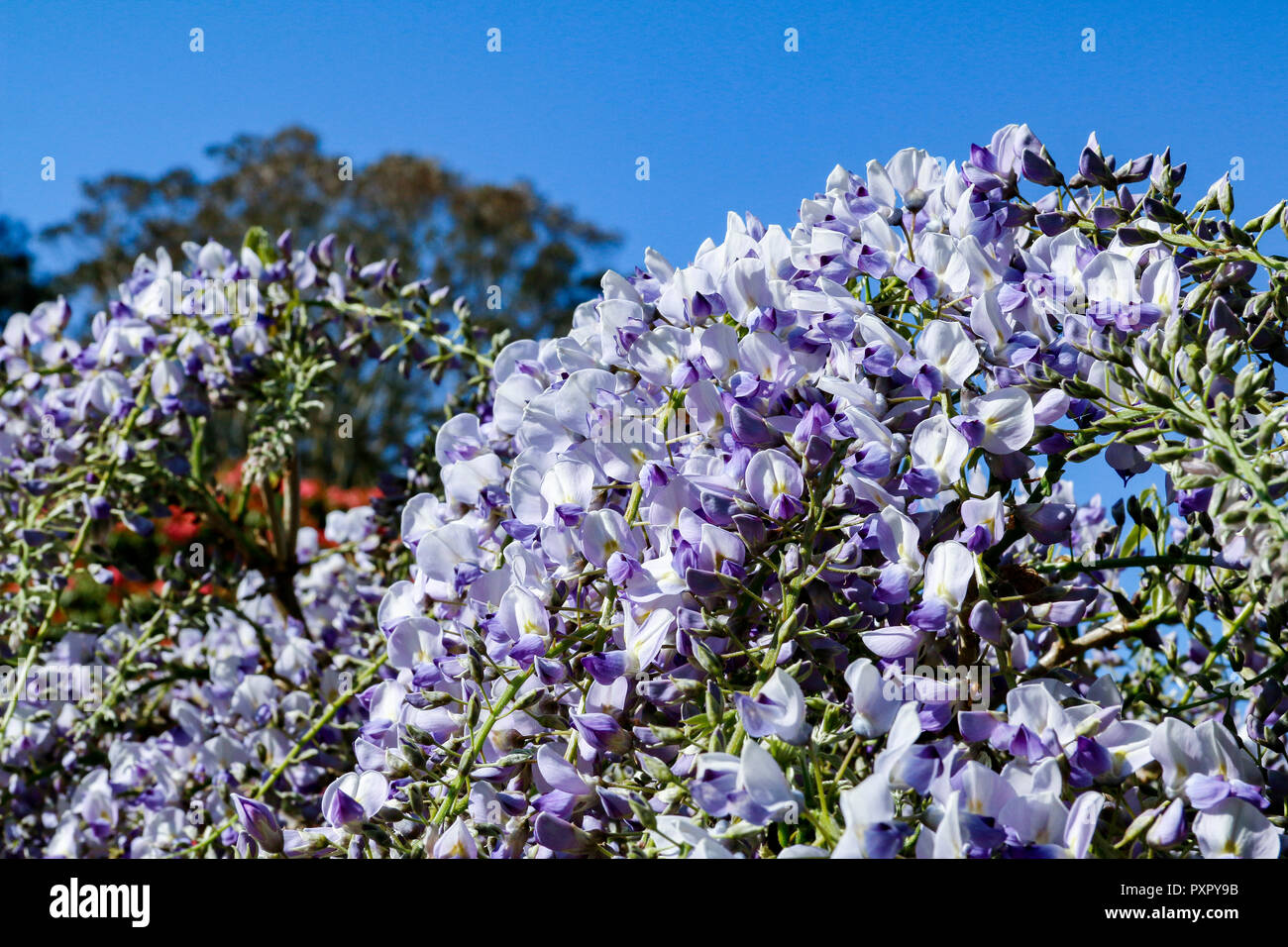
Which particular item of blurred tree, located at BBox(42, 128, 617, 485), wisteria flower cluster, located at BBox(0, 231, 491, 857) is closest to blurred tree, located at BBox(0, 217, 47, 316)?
blurred tree, located at BBox(42, 128, 617, 485)

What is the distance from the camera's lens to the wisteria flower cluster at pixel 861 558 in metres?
0.58

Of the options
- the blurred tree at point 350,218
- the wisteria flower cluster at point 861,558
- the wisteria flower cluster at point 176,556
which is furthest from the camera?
the blurred tree at point 350,218

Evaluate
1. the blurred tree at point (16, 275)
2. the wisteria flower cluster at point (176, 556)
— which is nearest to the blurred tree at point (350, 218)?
the blurred tree at point (16, 275)

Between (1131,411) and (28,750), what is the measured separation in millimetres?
1419

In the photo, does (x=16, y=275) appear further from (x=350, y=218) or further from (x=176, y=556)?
(x=176, y=556)

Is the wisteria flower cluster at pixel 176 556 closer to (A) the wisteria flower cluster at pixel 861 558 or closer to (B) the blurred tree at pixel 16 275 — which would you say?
(A) the wisteria flower cluster at pixel 861 558

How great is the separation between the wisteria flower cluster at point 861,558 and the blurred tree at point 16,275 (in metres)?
15.1

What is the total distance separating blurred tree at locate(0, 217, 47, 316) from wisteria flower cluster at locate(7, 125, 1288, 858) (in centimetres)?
1512

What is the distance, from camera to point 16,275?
14.7 m

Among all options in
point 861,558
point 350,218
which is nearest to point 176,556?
point 861,558

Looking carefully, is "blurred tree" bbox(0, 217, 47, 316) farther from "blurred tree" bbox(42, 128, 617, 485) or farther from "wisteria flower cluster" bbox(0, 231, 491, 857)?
"wisteria flower cluster" bbox(0, 231, 491, 857)

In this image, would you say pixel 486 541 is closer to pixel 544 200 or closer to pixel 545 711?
pixel 545 711

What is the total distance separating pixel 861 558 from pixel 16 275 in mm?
16751
